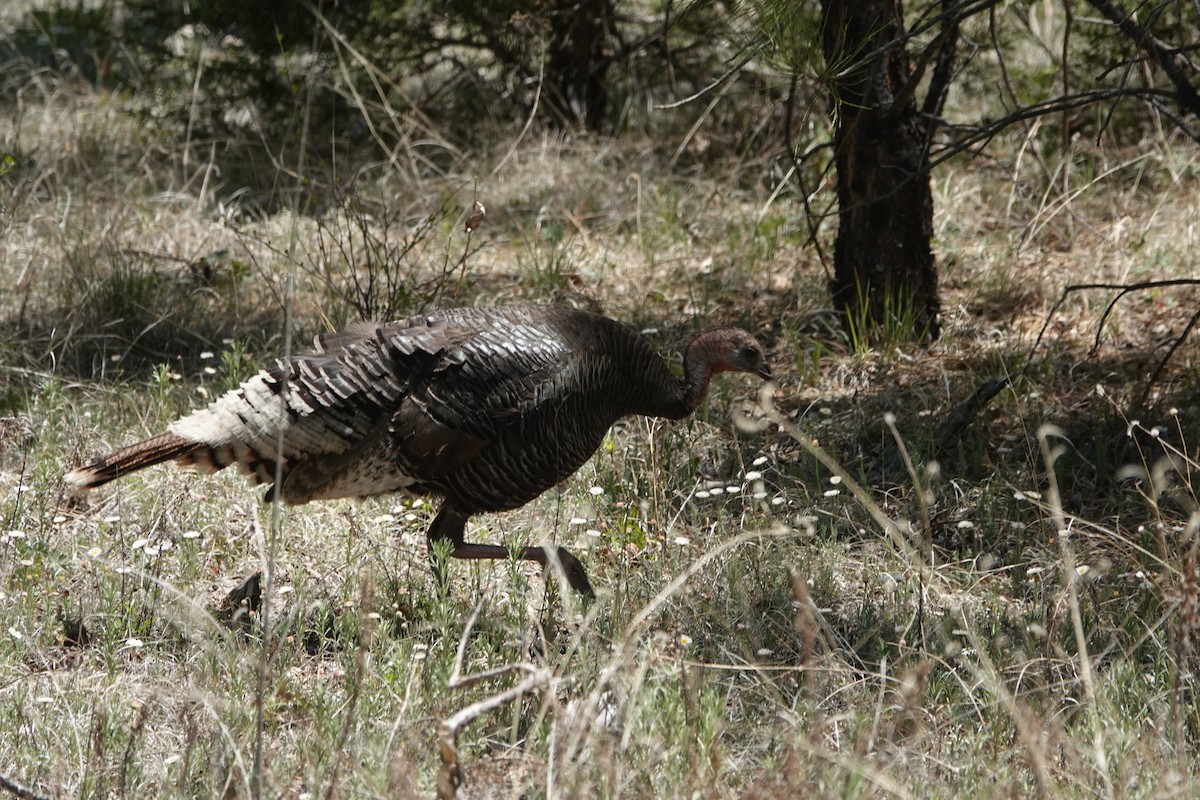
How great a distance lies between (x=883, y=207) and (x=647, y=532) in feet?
6.05

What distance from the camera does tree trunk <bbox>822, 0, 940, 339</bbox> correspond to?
504 centimetres

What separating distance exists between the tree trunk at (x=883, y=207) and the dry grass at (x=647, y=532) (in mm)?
221

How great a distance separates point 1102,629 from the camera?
139 inches

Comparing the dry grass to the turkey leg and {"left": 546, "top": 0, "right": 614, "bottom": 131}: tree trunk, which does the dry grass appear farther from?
{"left": 546, "top": 0, "right": 614, "bottom": 131}: tree trunk

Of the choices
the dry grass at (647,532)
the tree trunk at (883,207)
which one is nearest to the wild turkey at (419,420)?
the dry grass at (647,532)

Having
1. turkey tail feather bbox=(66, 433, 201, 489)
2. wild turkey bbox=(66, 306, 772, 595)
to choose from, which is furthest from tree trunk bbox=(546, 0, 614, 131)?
turkey tail feather bbox=(66, 433, 201, 489)

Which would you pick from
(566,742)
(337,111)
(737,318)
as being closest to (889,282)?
(737,318)

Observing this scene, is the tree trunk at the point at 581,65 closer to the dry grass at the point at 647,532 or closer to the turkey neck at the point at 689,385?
the dry grass at the point at 647,532

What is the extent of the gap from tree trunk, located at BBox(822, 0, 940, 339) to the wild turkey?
1702 mm

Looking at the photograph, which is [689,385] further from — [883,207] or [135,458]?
[135,458]

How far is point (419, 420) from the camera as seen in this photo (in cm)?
374

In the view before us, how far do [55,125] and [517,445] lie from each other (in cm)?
519

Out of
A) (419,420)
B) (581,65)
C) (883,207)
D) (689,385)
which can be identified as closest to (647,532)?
(689,385)

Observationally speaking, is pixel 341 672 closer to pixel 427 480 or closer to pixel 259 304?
pixel 427 480
